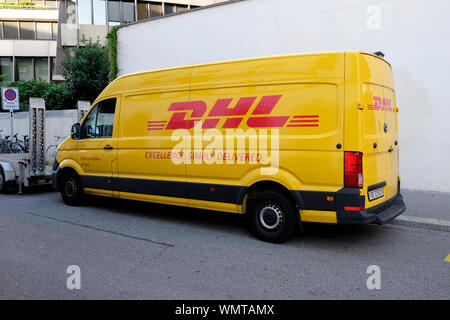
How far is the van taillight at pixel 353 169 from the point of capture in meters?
4.57

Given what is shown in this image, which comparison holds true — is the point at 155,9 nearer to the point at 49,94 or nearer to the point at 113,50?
the point at 49,94

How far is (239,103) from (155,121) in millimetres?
1604

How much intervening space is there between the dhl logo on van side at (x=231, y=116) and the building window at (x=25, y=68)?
32080 mm

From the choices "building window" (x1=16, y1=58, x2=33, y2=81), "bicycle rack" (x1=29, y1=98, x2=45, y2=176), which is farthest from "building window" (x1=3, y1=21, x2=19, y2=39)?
"bicycle rack" (x1=29, y1=98, x2=45, y2=176)

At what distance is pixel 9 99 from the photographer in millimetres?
11570

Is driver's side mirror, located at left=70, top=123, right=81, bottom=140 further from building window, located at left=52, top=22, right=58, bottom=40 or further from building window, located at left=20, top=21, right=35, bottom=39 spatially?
building window, located at left=20, top=21, right=35, bottom=39

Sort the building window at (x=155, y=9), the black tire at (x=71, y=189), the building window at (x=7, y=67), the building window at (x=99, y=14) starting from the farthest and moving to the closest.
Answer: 1. the building window at (x=7, y=67)
2. the building window at (x=155, y=9)
3. the building window at (x=99, y=14)
4. the black tire at (x=71, y=189)

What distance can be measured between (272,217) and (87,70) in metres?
12.4

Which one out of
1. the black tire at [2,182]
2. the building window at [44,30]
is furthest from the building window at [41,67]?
the black tire at [2,182]

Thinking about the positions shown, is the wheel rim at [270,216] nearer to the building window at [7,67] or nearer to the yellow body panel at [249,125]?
the yellow body panel at [249,125]

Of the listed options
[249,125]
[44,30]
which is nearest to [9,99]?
[249,125]

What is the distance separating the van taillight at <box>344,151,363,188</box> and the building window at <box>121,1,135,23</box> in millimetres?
20124

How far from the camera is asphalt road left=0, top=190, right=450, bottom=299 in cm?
370

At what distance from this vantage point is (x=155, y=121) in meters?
6.30
